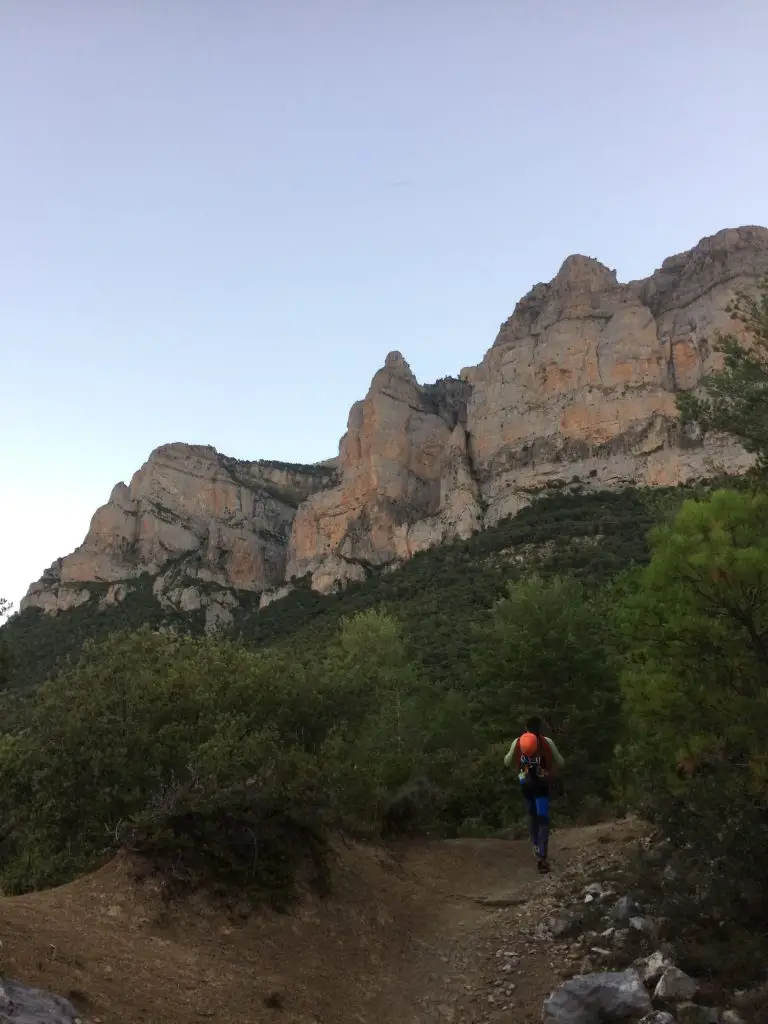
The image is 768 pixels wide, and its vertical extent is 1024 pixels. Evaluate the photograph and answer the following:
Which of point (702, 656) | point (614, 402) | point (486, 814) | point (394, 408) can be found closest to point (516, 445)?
point (614, 402)

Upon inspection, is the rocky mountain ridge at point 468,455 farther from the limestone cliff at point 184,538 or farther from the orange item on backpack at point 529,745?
the orange item on backpack at point 529,745

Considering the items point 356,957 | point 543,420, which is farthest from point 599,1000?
point 543,420

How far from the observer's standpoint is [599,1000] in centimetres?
522

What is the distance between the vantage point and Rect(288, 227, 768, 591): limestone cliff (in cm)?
7800

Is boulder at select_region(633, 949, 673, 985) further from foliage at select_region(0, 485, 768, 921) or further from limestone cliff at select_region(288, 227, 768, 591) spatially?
limestone cliff at select_region(288, 227, 768, 591)

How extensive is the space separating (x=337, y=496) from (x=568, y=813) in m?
81.4

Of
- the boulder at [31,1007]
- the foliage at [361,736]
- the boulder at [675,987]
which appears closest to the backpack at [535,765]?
the foliage at [361,736]

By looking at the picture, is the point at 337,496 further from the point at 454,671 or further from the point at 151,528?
the point at 454,671

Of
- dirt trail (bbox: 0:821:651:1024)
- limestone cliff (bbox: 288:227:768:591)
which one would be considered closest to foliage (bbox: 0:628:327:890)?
dirt trail (bbox: 0:821:651:1024)

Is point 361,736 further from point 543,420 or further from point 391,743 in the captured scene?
point 543,420

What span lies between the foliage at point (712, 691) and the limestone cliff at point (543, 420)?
63545 mm

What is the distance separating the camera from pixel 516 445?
3312 inches

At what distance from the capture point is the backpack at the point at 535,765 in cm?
986

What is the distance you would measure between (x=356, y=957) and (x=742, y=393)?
946 centimetres
